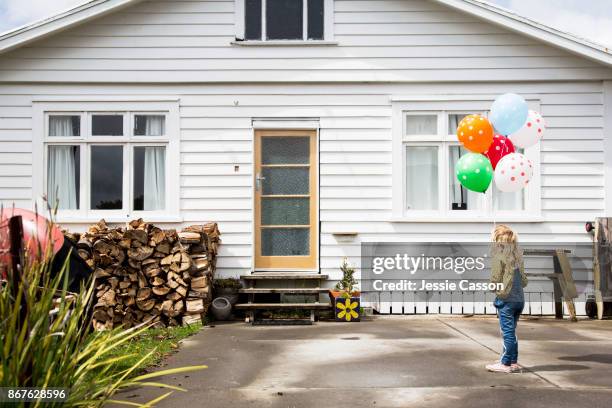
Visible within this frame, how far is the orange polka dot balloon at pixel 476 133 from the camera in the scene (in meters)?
7.58

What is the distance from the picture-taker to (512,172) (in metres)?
7.44

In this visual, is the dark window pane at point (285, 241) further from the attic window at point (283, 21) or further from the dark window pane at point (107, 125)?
the attic window at point (283, 21)

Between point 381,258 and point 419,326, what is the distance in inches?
62.5

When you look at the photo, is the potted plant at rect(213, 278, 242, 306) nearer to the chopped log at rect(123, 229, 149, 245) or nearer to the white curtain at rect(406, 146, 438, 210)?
the chopped log at rect(123, 229, 149, 245)

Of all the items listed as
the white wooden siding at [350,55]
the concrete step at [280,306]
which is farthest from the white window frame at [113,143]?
the concrete step at [280,306]

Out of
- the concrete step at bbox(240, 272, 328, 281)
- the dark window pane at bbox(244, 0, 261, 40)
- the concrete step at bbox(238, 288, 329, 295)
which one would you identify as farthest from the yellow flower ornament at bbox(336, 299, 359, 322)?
the dark window pane at bbox(244, 0, 261, 40)

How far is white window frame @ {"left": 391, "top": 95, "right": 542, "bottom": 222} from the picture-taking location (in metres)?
10.3

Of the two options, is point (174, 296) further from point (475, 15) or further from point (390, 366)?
point (475, 15)

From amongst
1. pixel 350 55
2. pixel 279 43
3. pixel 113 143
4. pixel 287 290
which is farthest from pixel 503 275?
pixel 113 143

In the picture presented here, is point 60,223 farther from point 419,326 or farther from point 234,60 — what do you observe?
point 419,326

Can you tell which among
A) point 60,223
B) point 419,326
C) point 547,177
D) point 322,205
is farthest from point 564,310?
point 60,223

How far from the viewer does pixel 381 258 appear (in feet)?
33.9

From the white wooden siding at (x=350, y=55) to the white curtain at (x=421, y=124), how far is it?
0.60 meters

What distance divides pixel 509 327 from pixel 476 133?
2545 mm
